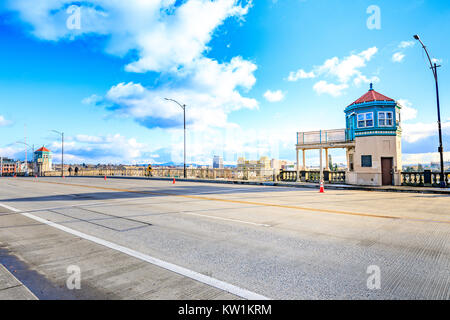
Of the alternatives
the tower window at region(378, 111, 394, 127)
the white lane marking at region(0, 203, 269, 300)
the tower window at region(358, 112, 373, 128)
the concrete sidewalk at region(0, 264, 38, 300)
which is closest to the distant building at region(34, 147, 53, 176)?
the tower window at region(358, 112, 373, 128)

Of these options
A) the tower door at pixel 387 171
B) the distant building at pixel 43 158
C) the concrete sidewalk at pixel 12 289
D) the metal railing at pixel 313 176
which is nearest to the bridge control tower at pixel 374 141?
the tower door at pixel 387 171

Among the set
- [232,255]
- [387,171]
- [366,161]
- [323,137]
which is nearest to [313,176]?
[323,137]

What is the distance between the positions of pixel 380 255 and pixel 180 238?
13.5ft

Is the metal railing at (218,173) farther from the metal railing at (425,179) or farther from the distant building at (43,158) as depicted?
the distant building at (43,158)

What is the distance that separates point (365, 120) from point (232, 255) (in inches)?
843

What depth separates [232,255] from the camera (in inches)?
179

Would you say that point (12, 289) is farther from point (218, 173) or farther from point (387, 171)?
point (218, 173)

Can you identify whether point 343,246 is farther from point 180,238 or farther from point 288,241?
point 180,238

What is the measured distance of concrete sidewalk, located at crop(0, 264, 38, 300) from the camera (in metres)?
3.09

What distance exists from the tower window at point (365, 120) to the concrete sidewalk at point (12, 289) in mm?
23870

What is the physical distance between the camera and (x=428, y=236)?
5.75 metres

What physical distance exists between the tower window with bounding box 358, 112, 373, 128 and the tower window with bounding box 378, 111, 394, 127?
26.0 inches

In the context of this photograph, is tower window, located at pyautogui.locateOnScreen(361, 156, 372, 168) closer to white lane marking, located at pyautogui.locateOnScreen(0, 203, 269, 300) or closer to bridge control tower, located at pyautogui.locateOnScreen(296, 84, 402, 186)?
bridge control tower, located at pyautogui.locateOnScreen(296, 84, 402, 186)
